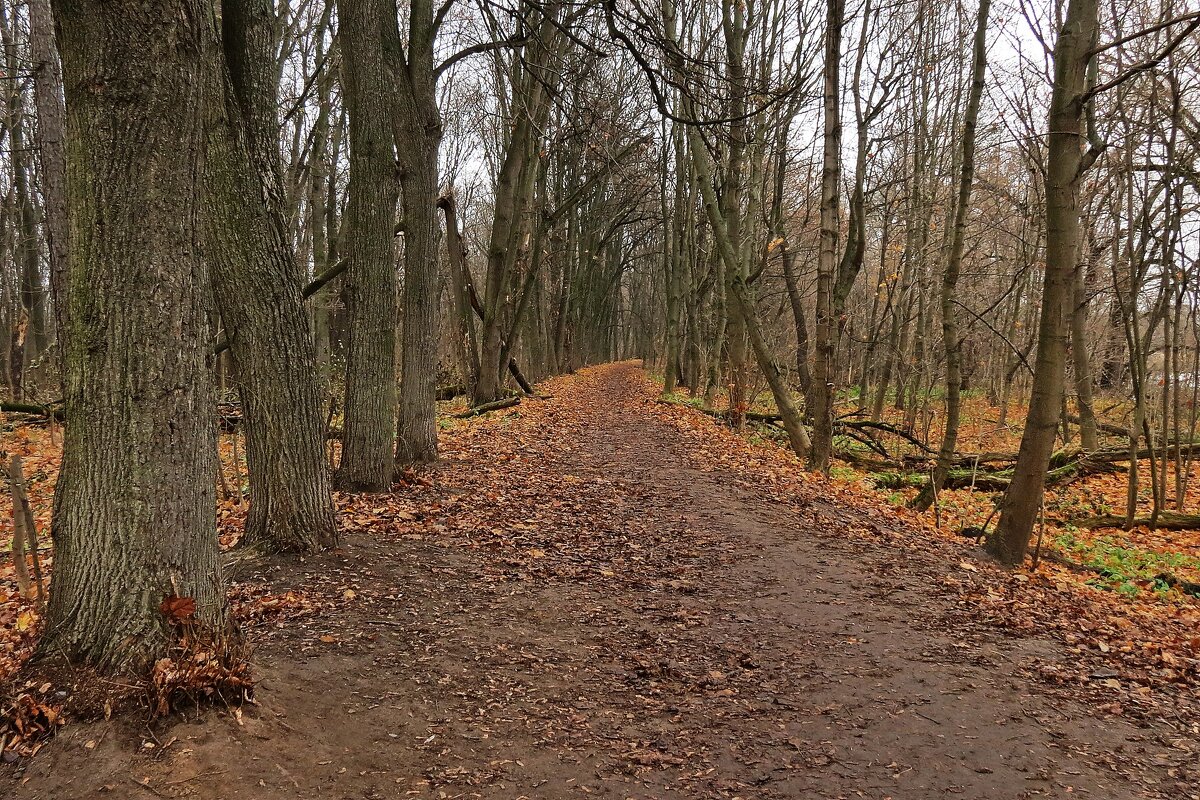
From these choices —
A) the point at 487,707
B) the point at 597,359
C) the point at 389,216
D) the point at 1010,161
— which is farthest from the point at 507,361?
the point at 597,359

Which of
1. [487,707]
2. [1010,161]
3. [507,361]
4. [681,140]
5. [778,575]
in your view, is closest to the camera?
[487,707]

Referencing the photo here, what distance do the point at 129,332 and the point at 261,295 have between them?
2161 mm

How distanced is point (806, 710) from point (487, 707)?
5.65ft

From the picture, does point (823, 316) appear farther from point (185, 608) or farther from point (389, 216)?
point (185, 608)

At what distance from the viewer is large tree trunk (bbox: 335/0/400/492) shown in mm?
7070

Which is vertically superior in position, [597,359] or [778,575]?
[597,359]

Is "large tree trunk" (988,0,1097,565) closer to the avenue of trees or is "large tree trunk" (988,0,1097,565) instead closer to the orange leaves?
the avenue of trees

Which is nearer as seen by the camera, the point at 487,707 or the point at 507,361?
the point at 487,707

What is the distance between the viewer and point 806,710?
369 centimetres

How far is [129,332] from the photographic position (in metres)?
2.85

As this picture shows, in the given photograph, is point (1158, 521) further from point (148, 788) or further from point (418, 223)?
point (148, 788)

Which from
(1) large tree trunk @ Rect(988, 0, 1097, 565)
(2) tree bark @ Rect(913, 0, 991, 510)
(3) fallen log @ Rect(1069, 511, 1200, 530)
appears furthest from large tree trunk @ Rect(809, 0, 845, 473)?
(3) fallen log @ Rect(1069, 511, 1200, 530)

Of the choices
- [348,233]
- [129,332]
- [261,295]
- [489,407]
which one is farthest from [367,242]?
[489,407]

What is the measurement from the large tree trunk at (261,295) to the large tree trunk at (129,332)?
6.05ft
